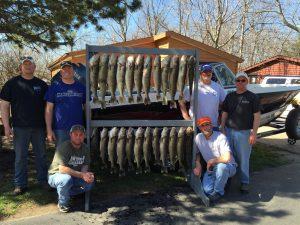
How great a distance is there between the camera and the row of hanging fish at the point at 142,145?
5590 millimetres

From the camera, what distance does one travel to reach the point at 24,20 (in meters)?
8.57

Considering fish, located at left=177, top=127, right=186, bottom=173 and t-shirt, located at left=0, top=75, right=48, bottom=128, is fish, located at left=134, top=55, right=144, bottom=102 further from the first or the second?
t-shirt, located at left=0, top=75, right=48, bottom=128

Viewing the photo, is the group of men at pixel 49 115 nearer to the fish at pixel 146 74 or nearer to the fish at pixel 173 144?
the fish at pixel 146 74

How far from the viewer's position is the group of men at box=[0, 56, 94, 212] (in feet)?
17.6

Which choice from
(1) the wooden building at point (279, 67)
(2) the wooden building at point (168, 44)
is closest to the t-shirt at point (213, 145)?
(2) the wooden building at point (168, 44)

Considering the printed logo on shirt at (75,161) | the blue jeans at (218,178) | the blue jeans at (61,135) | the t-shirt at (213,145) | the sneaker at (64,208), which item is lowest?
the sneaker at (64,208)

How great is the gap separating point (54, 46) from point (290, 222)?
714 centimetres

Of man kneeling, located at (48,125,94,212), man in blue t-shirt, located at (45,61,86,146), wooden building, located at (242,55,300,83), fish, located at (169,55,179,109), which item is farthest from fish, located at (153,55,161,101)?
wooden building, located at (242,55,300,83)

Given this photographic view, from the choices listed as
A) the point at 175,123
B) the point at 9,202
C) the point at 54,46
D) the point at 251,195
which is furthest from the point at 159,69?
the point at 54,46

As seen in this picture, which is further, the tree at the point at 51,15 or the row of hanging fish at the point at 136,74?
the tree at the point at 51,15

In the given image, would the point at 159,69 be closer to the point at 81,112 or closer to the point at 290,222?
the point at 81,112

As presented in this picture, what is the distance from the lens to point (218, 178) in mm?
Answer: 5566

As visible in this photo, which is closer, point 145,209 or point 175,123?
point 145,209

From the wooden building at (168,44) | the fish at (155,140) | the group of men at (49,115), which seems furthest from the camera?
the wooden building at (168,44)
